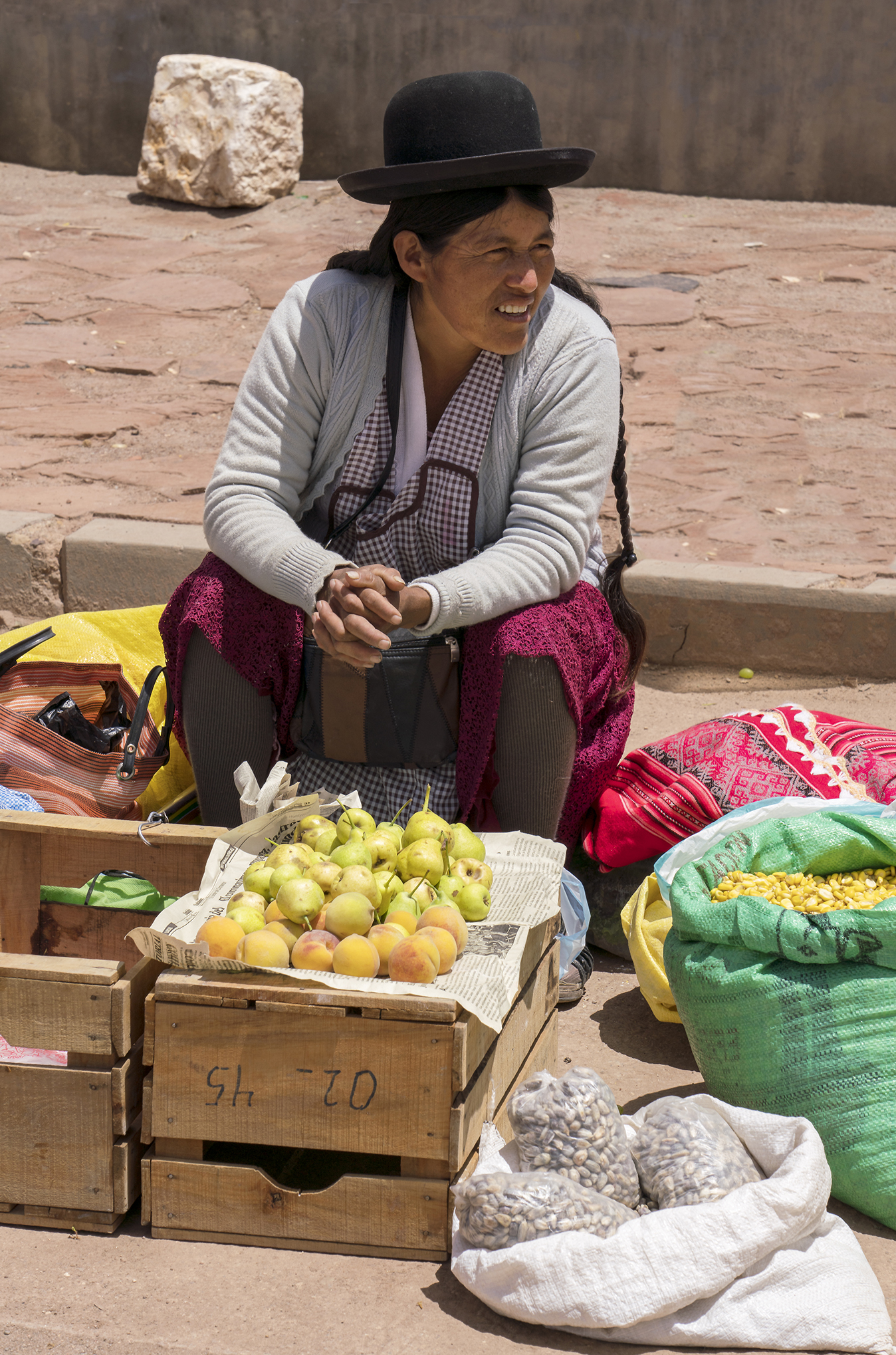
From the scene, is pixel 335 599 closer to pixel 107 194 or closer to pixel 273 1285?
pixel 273 1285

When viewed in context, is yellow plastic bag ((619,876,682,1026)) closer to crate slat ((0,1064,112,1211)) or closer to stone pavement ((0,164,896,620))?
crate slat ((0,1064,112,1211))

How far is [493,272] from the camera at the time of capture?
272 centimetres

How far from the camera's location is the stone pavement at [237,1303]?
6.10ft

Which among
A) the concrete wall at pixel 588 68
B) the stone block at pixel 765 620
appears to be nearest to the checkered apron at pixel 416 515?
the stone block at pixel 765 620

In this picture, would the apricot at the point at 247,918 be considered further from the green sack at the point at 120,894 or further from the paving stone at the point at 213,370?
the paving stone at the point at 213,370

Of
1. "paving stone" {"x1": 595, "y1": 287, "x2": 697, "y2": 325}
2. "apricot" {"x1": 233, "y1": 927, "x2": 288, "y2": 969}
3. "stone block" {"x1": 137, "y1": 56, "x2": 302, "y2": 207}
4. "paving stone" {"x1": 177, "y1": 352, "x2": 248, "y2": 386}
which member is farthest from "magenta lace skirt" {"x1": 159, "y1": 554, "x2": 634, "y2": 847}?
"stone block" {"x1": 137, "y1": 56, "x2": 302, "y2": 207}

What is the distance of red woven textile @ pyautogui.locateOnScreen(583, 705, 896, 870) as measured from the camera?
2.96 meters

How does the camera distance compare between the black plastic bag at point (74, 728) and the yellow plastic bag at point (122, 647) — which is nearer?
the black plastic bag at point (74, 728)

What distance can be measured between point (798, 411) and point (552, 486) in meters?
3.60

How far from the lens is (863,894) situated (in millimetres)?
→ 2381

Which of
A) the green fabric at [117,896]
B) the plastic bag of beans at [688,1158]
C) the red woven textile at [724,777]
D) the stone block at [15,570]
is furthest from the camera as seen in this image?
the stone block at [15,570]

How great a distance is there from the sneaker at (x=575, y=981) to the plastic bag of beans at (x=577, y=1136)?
0.76 metres

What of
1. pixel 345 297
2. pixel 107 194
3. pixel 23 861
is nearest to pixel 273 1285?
pixel 23 861

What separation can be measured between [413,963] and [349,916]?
144 mm
